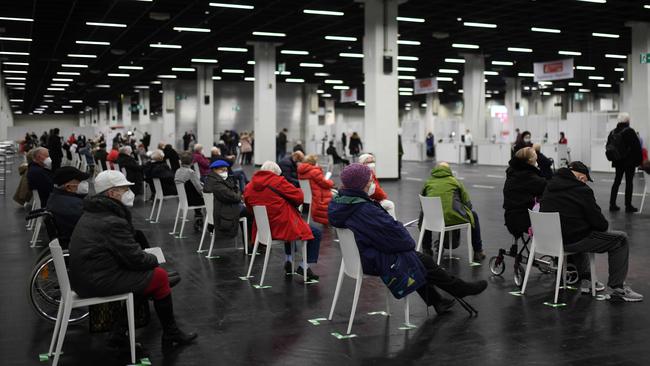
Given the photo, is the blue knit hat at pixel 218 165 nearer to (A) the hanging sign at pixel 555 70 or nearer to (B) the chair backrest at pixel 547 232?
(B) the chair backrest at pixel 547 232

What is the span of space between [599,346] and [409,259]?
4.78 feet

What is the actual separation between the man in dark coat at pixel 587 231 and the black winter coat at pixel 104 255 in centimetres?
365

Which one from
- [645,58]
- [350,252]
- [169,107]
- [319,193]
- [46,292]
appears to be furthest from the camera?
[169,107]

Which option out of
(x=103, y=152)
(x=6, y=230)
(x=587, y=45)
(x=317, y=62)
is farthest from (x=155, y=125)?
(x=6, y=230)

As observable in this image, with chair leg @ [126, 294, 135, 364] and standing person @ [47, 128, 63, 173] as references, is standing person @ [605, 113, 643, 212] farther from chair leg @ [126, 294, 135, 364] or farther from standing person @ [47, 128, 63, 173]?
standing person @ [47, 128, 63, 173]

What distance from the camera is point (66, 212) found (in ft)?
20.3

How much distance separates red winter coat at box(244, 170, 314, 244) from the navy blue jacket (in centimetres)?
185

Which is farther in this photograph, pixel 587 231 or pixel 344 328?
pixel 587 231

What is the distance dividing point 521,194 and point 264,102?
74.6 feet

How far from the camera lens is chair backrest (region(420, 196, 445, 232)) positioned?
7855 mm

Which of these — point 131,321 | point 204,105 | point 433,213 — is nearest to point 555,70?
→ point 204,105

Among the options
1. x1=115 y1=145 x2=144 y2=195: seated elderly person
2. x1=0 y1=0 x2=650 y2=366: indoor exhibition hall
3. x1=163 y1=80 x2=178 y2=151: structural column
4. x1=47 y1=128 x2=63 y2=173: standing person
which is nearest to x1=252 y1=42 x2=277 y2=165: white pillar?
x1=0 y1=0 x2=650 y2=366: indoor exhibition hall

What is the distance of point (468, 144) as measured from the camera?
112 ft

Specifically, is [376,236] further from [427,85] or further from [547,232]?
[427,85]
